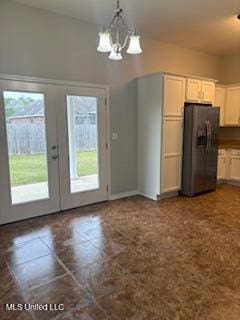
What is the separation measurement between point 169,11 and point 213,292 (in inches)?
147

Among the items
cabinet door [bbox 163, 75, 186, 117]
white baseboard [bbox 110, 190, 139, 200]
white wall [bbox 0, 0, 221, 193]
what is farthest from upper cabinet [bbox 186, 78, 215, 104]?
white baseboard [bbox 110, 190, 139, 200]

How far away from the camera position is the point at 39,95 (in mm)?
3570

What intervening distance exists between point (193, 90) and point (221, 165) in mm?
2004

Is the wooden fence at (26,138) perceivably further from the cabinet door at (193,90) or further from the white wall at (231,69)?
the white wall at (231,69)

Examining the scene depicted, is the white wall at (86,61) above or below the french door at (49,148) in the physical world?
above

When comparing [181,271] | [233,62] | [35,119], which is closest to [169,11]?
[35,119]

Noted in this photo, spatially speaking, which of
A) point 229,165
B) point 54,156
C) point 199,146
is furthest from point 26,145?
point 229,165

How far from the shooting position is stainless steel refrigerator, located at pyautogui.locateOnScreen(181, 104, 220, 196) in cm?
448

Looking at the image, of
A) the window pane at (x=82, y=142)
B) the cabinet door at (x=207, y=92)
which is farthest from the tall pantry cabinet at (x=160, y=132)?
the window pane at (x=82, y=142)

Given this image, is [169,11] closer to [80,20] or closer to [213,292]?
[80,20]

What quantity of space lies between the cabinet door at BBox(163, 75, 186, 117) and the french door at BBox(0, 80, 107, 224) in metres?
1.12

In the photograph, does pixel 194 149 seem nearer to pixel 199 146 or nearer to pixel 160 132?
pixel 199 146

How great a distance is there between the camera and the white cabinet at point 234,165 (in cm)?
535

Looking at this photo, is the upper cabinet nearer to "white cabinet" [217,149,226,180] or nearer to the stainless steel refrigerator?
the stainless steel refrigerator
